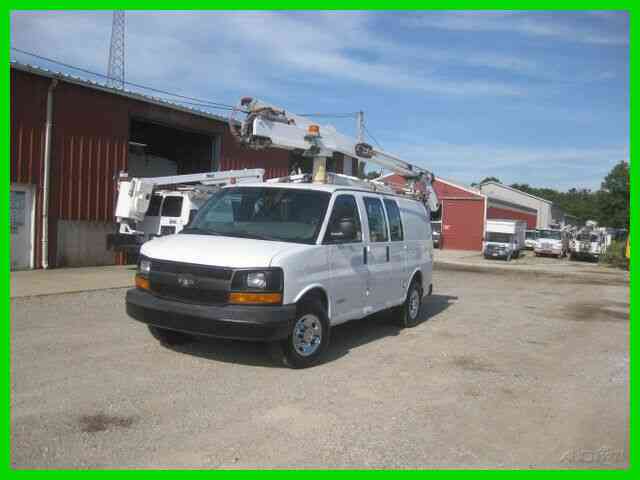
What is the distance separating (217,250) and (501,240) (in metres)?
32.6

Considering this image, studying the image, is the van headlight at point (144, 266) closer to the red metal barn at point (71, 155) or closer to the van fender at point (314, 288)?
the van fender at point (314, 288)

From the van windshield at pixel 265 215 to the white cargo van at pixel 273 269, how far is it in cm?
1

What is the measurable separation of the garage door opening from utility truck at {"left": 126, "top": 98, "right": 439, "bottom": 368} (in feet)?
42.1

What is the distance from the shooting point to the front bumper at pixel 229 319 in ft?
18.9

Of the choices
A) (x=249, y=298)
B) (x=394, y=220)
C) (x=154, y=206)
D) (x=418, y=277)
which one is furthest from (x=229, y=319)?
(x=154, y=206)

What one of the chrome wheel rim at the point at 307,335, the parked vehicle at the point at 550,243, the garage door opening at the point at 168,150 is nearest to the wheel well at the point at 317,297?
the chrome wheel rim at the point at 307,335

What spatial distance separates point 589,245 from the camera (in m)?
38.7

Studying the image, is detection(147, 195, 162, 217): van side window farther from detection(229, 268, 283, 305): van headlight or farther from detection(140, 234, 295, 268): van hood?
detection(229, 268, 283, 305): van headlight

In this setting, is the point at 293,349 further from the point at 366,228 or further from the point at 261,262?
the point at 366,228

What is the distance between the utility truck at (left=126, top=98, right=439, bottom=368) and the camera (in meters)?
5.86

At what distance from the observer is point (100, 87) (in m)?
16.4

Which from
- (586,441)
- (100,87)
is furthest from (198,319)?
(100,87)

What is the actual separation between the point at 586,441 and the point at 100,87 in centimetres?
1554

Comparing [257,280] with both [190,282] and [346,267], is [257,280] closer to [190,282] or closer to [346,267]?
[190,282]
